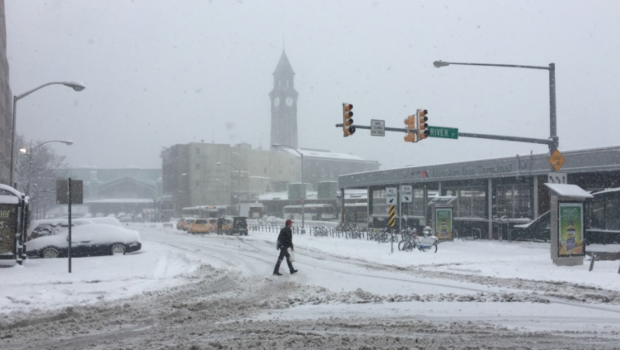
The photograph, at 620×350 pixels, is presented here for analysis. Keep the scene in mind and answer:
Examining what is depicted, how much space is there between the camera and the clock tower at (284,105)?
169500 millimetres

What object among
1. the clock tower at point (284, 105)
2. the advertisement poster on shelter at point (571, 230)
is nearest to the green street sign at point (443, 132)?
the advertisement poster on shelter at point (571, 230)

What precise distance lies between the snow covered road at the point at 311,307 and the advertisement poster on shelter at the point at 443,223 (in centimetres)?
1237

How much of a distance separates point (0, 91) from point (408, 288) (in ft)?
170

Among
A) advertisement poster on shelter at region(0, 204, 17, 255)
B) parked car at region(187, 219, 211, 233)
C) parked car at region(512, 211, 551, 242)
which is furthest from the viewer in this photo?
parked car at region(187, 219, 211, 233)

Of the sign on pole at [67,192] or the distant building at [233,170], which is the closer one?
the sign on pole at [67,192]

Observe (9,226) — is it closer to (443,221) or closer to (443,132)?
(443,132)

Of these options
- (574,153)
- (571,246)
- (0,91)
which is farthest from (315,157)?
(571,246)

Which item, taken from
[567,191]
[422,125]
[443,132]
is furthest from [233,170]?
[567,191]

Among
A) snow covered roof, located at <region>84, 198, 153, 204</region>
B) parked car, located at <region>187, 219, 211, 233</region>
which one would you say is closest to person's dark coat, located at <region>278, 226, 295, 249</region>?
parked car, located at <region>187, 219, 211, 233</region>

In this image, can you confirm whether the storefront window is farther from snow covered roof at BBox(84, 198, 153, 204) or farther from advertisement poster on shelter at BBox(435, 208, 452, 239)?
snow covered roof at BBox(84, 198, 153, 204)

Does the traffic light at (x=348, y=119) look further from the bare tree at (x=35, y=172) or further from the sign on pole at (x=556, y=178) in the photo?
the bare tree at (x=35, y=172)

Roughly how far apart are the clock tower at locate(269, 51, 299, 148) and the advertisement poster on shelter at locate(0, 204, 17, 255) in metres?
146

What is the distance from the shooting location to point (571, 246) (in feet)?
60.8

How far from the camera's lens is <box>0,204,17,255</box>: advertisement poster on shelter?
17.5m
